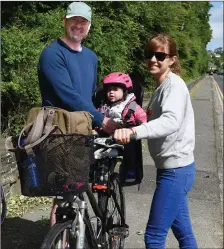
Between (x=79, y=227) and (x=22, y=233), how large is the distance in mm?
1978

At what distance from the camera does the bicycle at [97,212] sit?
8.77 feet

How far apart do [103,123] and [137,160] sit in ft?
1.98

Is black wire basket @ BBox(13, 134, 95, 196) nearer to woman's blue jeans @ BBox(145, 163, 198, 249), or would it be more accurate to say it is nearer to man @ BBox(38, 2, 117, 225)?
man @ BBox(38, 2, 117, 225)

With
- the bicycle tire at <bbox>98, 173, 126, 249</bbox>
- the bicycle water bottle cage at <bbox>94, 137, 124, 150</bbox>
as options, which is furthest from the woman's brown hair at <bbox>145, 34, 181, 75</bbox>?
the bicycle tire at <bbox>98, 173, 126, 249</bbox>

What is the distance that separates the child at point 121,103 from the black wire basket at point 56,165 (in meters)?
0.68

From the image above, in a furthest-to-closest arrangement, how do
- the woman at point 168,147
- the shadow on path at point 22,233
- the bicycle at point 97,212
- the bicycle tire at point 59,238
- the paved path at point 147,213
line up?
1. the paved path at point 147,213
2. the shadow on path at point 22,233
3. the woman at point 168,147
4. the bicycle at point 97,212
5. the bicycle tire at point 59,238

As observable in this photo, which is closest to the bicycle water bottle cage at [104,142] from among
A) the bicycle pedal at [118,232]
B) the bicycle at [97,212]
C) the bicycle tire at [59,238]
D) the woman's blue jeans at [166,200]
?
the bicycle at [97,212]

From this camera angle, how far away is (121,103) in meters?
3.31

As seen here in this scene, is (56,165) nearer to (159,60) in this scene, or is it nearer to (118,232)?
(159,60)

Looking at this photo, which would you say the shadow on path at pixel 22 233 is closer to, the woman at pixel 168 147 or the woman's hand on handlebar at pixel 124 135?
the woman at pixel 168 147

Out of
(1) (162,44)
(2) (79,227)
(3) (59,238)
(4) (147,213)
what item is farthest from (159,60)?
(4) (147,213)

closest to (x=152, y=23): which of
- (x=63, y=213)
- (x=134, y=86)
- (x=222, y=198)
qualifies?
(x=222, y=198)

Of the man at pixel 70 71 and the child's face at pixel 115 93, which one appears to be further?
the child's face at pixel 115 93

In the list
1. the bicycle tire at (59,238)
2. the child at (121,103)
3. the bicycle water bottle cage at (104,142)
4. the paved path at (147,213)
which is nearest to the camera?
the bicycle tire at (59,238)
